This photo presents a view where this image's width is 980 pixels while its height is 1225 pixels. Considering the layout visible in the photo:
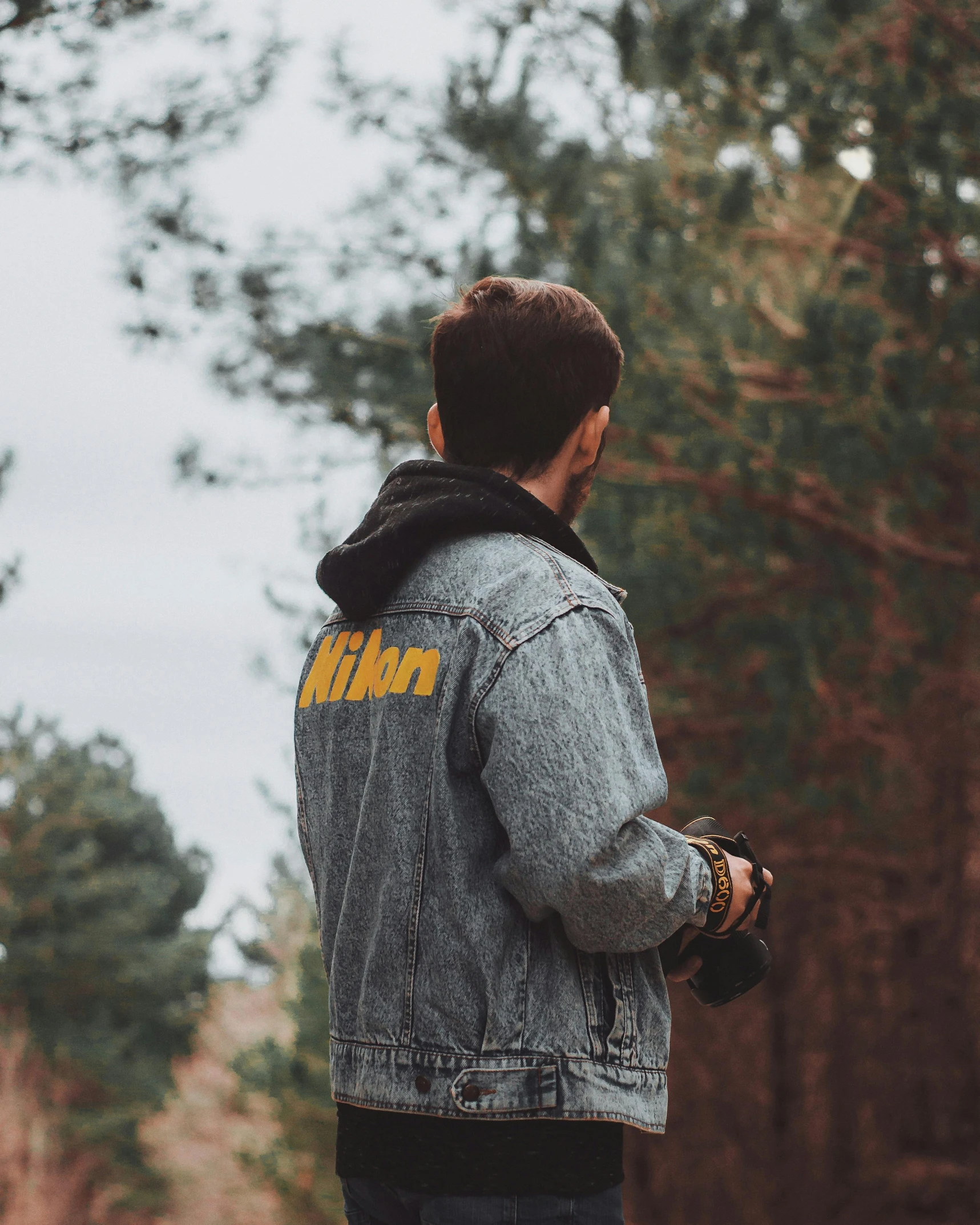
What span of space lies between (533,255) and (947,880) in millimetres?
2867

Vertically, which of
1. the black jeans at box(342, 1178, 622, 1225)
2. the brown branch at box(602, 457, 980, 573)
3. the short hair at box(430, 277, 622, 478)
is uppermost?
the short hair at box(430, 277, 622, 478)

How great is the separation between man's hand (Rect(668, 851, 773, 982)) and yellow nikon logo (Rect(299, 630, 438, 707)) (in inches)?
13.9

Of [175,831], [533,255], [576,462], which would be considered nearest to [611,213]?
[533,255]

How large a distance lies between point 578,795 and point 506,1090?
0.27 m

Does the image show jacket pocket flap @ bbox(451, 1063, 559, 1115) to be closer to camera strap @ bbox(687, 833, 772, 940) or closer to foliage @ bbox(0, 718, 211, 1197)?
camera strap @ bbox(687, 833, 772, 940)

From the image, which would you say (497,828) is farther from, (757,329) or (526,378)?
(757,329)

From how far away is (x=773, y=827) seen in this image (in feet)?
15.7

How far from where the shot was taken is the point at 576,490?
4.26 ft

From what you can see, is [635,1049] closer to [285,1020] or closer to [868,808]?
[868,808]

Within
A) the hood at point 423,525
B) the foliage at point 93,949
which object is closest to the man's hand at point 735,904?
the hood at point 423,525

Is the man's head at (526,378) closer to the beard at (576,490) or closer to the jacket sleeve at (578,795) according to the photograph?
the beard at (576,490)

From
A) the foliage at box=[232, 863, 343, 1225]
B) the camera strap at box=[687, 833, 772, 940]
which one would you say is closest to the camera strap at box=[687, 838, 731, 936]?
the camera strap at box=[687, 833, 772, 940]

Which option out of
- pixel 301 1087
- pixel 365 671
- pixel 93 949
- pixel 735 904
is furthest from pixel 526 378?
pixel 93 949

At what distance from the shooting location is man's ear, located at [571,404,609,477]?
1.25m
